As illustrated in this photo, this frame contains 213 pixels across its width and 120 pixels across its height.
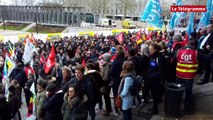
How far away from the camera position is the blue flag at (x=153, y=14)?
409 inches

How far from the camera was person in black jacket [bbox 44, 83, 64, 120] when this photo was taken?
514cm

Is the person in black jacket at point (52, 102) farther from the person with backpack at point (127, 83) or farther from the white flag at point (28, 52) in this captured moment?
the white flag at point (28, 52)

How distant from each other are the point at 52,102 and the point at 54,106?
0.12 meters

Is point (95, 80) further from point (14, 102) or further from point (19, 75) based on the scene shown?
point (19, 75)

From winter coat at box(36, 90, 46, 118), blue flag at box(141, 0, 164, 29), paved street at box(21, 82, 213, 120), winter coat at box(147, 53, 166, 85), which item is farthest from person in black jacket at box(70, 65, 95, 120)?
blue flag at box(141, 0, 164, 29)

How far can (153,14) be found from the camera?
415 inches

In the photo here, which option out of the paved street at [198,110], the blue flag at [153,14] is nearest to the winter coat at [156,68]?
the paved street at [198,110]

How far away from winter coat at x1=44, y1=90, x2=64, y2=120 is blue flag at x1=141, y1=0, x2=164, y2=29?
20.4 ft

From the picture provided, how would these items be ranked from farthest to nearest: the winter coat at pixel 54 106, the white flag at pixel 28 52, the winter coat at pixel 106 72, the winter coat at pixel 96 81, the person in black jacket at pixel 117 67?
the white flag at pixel 28 52 < the winter coat at pixel 106 72 < the person in black jacket at pixel 117 67 < the winter coat at pixel 96 81 < the winter coat at pixel 54 106

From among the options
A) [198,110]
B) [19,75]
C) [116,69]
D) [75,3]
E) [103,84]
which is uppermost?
[75,3]

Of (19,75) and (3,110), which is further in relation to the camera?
(19,75)

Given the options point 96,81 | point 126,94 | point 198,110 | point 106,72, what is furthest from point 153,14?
point 126,94

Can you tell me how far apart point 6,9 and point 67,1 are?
19.8 meters

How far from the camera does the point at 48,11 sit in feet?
207
